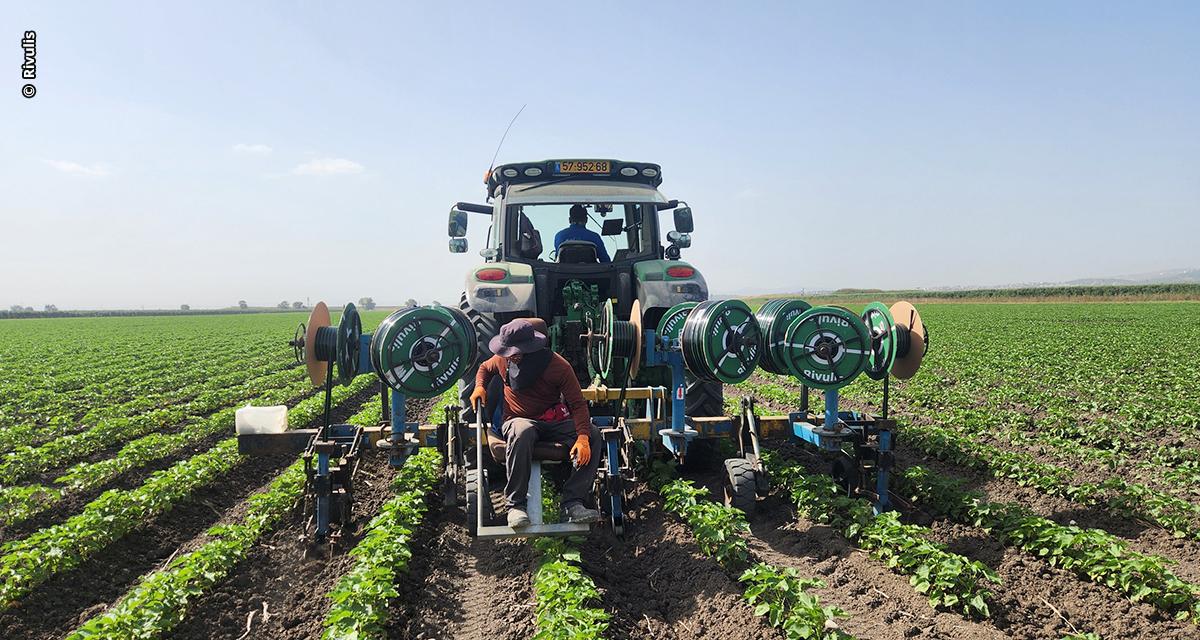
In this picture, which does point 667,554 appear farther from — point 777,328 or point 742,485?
point 777,328

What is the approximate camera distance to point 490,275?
22.5 feet

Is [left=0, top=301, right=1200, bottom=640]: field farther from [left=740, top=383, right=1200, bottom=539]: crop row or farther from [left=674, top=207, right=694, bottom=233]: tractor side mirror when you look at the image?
[left=674, top=207, right=694, bottom=233]: tractor side mirror

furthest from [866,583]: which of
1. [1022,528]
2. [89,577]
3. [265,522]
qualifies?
[89,577]

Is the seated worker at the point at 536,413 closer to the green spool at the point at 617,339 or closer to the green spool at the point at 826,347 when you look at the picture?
the green spool at the point at 617,339

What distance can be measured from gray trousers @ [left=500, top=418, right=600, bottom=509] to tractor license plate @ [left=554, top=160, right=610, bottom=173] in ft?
10.8

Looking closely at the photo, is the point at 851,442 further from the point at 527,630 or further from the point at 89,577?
the point at 89,577

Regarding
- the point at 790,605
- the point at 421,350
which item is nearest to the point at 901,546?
the point at 790,605

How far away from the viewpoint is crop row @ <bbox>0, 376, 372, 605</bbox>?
4816 mm

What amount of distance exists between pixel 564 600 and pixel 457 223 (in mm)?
5179

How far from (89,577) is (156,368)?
18.5m

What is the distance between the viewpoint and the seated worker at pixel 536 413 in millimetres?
4895

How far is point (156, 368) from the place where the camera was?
20.9m

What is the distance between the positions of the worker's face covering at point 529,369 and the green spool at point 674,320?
1451 millimetres

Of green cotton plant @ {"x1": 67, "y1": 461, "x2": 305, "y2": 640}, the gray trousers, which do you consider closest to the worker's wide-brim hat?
the gray trousers
